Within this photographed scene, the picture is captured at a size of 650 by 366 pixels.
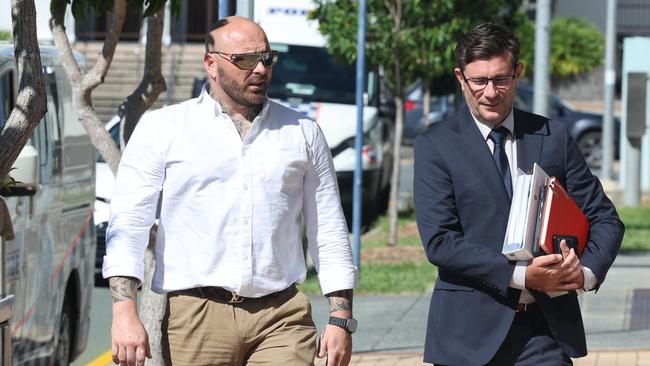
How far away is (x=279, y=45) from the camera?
1862 centimetres

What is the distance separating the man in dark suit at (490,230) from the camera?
462 centimetres

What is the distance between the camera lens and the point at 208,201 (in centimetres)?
466

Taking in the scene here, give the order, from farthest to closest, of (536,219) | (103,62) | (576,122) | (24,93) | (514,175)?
1. (576,122)
2. (103,62)
3. (24,93)
4. (514,175)
5. (536,219)

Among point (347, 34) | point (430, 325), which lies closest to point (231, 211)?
point (430, 325)

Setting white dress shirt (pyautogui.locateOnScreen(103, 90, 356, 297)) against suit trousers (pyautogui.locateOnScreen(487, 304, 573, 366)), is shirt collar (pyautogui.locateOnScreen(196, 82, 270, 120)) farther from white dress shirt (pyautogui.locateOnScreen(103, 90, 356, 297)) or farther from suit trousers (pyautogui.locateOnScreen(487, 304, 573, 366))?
suit trousers (pyautogui.locateOnScreen(487, 304, 573, 366))

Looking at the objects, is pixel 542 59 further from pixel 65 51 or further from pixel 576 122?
pixel 576 122

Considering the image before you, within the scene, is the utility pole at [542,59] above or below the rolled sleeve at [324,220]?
above

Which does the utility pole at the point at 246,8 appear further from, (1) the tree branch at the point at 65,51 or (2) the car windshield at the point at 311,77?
(2) the car windshield at the point at 311,77

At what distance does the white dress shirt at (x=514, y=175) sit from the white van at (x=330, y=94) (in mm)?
12006

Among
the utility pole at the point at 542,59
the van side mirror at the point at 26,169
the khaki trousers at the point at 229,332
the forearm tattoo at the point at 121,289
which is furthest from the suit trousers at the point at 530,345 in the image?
the utility pole at the point at 542,59

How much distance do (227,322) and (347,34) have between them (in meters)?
12.4

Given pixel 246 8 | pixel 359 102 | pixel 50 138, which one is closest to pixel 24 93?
Answer: pixel 246 8

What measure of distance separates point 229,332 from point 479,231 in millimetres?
854

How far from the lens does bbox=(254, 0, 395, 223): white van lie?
1709 centimetres
